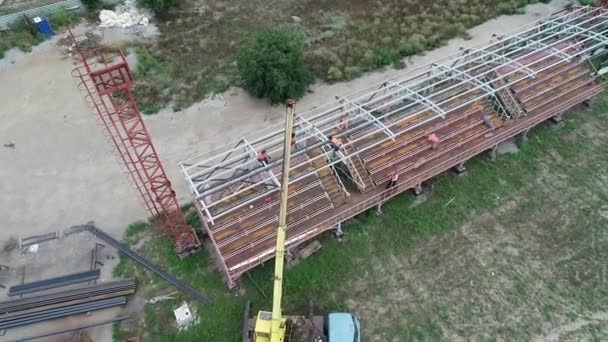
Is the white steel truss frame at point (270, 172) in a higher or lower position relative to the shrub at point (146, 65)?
lower

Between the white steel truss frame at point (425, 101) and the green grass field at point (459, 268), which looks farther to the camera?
the white steel truss frame at point (425, 101)

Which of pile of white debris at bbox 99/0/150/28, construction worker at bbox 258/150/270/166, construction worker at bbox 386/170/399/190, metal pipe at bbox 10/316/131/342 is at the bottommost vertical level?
metal pipe at bbox 10/316/131/342

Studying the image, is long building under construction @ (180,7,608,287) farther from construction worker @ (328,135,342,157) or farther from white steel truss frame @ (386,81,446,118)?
construction worker @ (328,135,342,157)

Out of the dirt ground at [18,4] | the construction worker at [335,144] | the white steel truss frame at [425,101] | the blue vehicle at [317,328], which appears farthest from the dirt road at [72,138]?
the blue vehicle at [317,328]

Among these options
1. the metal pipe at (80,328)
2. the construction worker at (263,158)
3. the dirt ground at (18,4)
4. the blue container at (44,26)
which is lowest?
the metal pipe at (80,328)

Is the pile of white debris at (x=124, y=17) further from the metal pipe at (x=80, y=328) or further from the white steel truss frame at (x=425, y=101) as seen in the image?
the metal pipe at (x=80, y=328)

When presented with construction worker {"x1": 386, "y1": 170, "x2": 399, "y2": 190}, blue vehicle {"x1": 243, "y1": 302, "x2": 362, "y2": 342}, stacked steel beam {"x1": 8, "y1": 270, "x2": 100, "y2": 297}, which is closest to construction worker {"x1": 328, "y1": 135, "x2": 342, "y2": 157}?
construction worker {"x1": 386, "y1": 170, "x2": 399, "y2": 190}

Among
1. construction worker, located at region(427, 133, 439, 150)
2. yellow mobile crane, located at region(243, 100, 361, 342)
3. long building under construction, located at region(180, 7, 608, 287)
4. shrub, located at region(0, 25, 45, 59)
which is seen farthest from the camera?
shrub, located at region(0, 25, 45, 59)

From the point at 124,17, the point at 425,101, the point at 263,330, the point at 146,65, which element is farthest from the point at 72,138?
the point at 425,101
